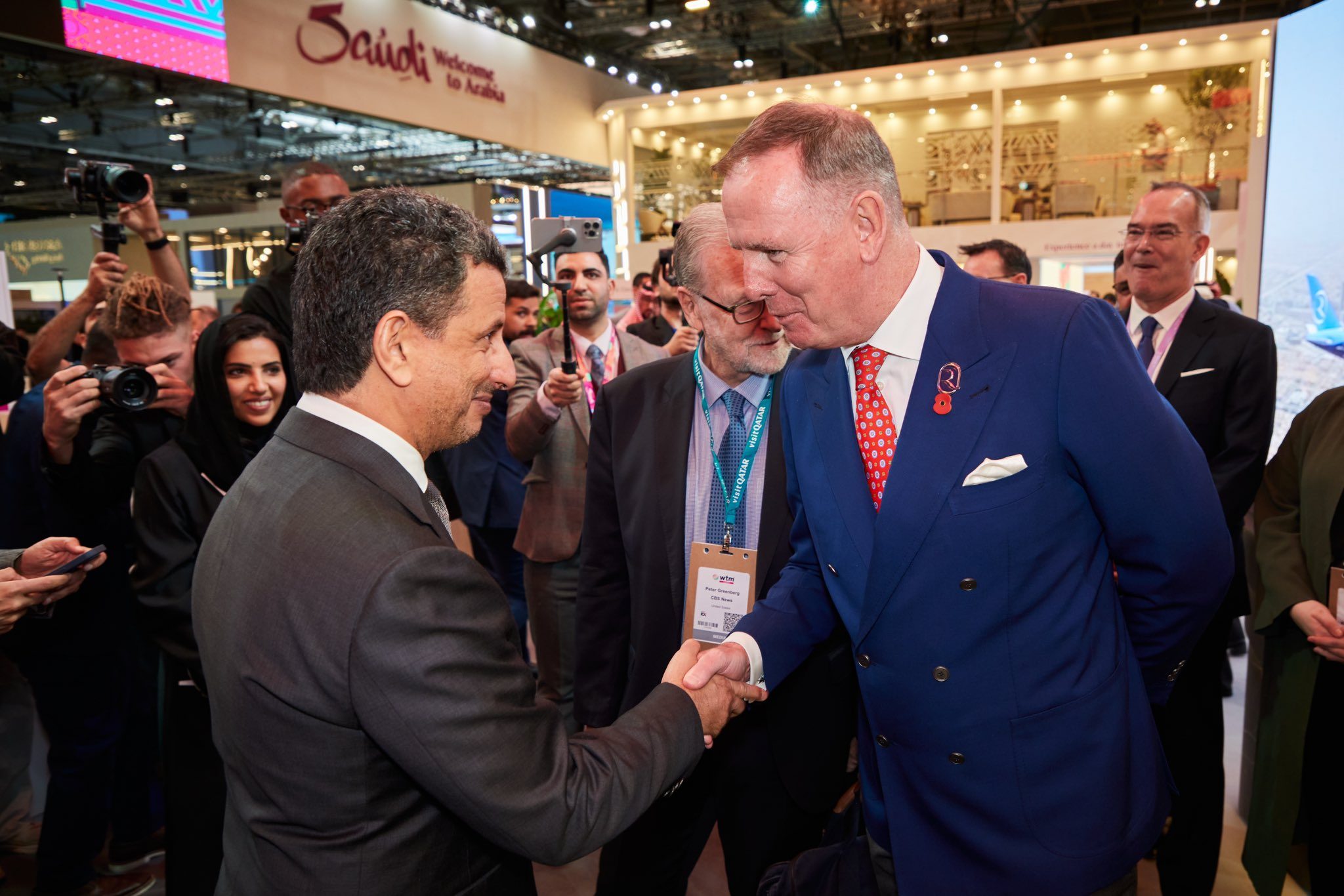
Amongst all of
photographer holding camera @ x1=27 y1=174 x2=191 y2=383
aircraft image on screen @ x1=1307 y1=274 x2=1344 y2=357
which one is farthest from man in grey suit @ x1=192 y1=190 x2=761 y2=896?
aircraft image on screen @ x1=1307 y1=274 x2=1344 y2=357

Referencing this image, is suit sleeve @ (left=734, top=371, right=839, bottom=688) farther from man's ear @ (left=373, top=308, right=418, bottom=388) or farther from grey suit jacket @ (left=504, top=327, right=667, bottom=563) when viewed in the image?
grey suit jacket @ (left=504, top=327, right=667, bottom=563)

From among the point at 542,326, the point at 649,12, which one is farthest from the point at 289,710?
the point at 649,12

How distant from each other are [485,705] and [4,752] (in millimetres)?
3446

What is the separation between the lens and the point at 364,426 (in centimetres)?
125

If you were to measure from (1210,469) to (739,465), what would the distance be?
1.52 metres

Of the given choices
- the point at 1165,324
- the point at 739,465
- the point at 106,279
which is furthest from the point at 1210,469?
the point at 106,279

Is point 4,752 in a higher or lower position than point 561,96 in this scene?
lower

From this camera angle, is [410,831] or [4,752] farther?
[4,752]

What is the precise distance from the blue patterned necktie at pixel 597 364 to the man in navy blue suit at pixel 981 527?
2.21 meters

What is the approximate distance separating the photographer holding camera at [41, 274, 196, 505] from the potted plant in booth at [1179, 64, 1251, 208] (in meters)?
13.8

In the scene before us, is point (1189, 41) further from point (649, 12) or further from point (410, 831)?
point (410, 831)

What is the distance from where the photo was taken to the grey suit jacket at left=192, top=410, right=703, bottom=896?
1107 mm

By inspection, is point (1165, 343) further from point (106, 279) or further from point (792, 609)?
point (106, 279)

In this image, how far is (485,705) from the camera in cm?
114
